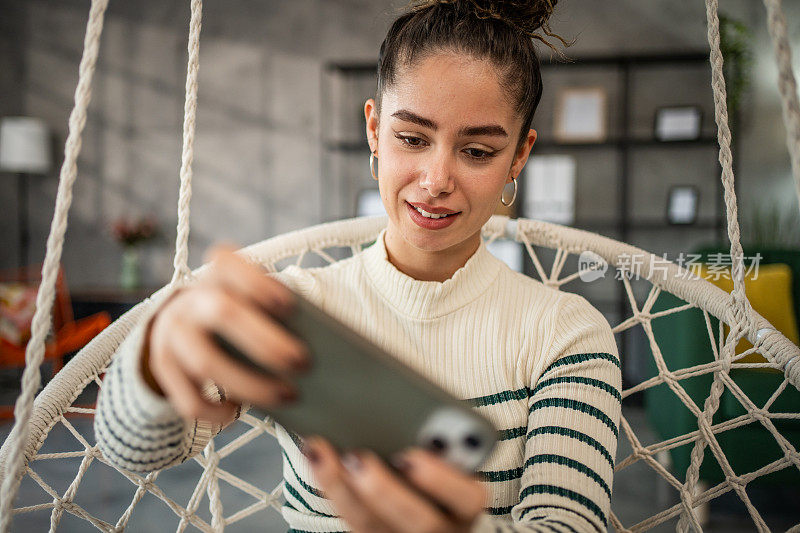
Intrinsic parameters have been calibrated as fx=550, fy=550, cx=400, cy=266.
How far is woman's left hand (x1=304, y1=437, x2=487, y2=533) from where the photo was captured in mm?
314

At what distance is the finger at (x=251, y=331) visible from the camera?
331 mm

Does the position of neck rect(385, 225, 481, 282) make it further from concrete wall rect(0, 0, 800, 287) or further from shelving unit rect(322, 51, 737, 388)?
concrete wall rect(0, 0, 800, 287)

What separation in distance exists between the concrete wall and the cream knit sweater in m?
2.97

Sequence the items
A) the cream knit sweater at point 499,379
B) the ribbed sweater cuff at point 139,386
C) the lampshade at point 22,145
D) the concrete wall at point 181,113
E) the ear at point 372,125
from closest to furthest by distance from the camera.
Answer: the ribbed sweater cuff at point 139,386 < the cream knit sweater at point 499,379 < the ear at point 372,125 < the lampshade at point 22,145 < the concrete wall at point 181,113

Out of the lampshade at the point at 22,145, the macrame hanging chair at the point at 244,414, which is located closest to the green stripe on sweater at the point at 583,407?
the macrame hanging chair at the point at 244,414

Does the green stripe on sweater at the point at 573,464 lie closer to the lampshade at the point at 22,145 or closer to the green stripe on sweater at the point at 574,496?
the green stripe on sweater at the point at 574,496

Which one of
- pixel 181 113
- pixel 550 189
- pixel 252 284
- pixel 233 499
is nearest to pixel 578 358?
pixel 252 284

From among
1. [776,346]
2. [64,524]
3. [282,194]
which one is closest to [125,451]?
[776,346]

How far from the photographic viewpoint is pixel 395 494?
314 millimetres

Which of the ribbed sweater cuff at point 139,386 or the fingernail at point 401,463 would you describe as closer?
the fingernail at point 401,463

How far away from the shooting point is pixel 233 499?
190 cm

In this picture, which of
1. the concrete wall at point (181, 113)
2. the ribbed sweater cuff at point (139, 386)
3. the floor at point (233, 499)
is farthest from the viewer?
the concrete wall at point (181, 113)

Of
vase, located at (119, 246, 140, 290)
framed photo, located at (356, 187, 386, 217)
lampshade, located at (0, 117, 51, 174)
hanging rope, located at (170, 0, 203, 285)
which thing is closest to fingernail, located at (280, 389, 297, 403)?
hanging rope, located at (170, 0, 203, 285)

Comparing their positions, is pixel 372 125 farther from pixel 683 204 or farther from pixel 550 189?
pixel 683 204
